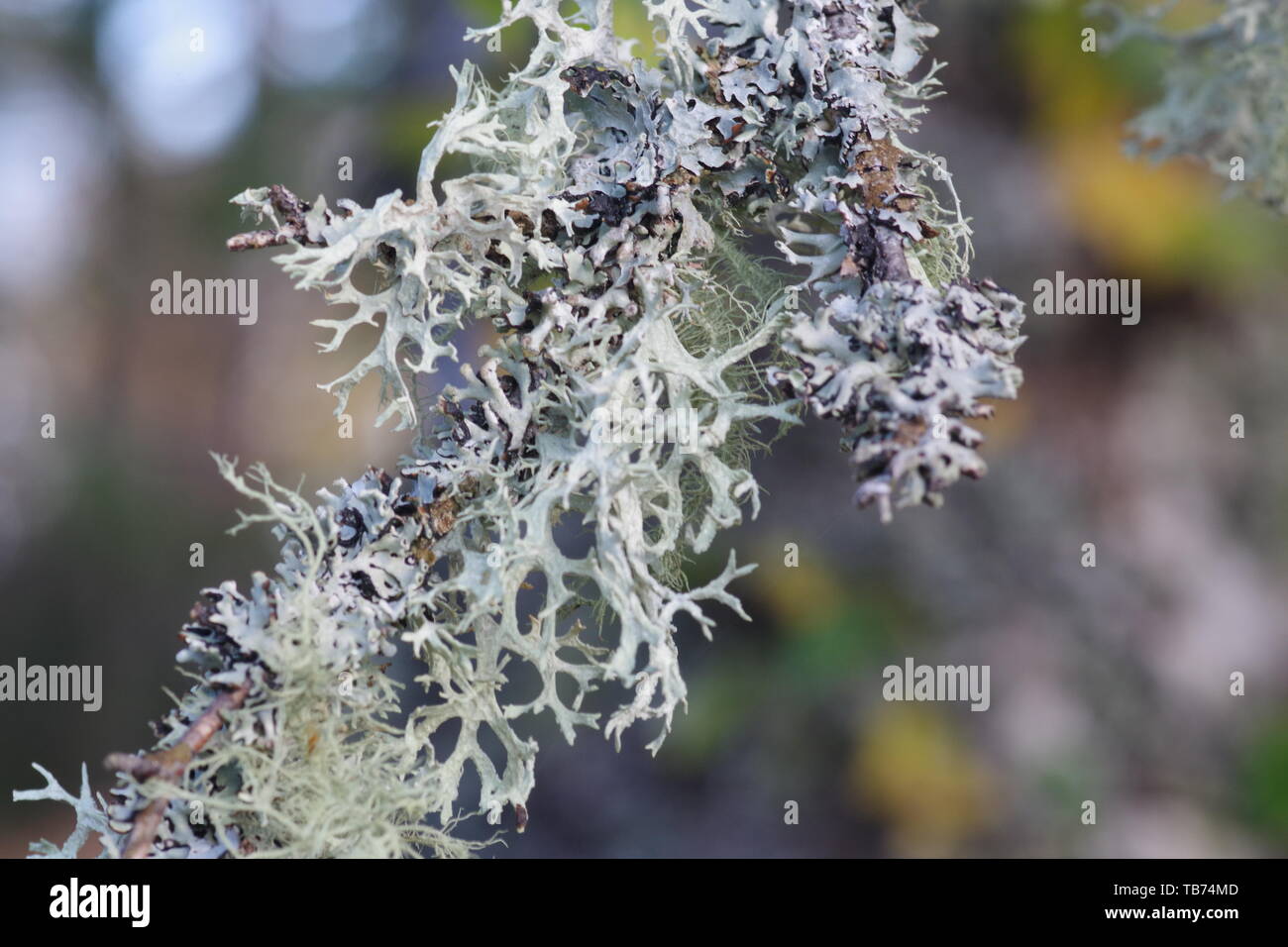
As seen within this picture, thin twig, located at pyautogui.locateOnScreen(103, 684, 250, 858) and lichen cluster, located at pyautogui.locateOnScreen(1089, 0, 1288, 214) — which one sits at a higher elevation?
lichen cluster, located at pyautogui.locateOnScreen(1089, 0, 1288, 214)

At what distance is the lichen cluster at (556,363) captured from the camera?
49 centimetres

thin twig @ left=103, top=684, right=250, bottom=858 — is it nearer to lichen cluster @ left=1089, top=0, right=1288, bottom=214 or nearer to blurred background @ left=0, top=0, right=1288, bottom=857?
lichen cluster @ left=1089, top=0, right=1288, bottom=214

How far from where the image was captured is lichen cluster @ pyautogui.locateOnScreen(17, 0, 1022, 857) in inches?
19.2

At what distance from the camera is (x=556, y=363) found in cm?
54

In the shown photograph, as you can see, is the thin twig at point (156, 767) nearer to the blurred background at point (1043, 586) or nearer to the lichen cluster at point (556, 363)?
the lichen cluster at point (556, 363)

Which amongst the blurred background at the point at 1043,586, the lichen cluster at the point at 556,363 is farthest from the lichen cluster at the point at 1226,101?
the blurred background at the point at 1043,586

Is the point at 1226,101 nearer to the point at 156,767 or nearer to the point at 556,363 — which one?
the point at 556,363

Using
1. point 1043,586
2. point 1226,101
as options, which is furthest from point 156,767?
point 1043,586

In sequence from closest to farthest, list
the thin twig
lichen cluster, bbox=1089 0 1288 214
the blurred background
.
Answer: the thin twig
lichen cluster, bbox=1089 0 1288 214
the blurred background

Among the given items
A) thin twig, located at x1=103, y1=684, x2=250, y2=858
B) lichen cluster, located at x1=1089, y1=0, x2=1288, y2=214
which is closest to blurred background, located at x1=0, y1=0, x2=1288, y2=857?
lichen cluster, located at x1=1089, y1=0, x2=1288, y2=214

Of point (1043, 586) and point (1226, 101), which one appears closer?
point (1226, 101)

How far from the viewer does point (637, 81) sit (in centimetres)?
58

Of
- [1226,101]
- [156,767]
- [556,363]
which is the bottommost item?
[156,767]

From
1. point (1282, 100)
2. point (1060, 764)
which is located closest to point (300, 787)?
point (1282, 100)
